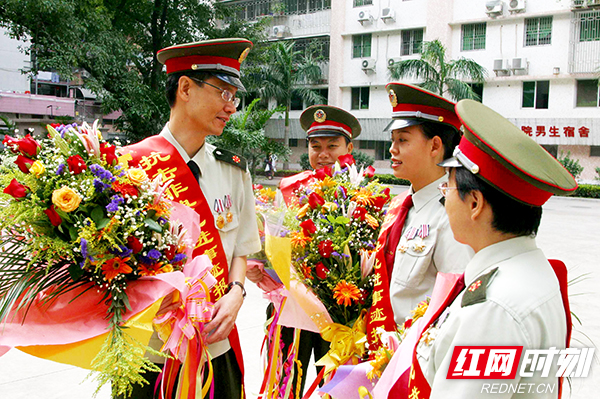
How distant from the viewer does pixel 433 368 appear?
3.81 ft

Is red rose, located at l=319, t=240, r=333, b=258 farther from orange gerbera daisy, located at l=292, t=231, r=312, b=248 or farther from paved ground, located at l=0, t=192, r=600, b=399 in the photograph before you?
paved ground, located at l=0, t=192, r=600, b=399

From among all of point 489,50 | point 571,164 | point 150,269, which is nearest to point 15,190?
point 150,269

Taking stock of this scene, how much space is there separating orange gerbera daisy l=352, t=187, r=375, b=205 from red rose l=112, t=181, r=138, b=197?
106 centimetres

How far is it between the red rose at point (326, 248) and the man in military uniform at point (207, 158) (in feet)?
1.11

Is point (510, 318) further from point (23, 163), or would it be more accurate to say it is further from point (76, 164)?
point (23, 163)

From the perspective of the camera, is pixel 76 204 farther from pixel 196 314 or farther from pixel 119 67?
pixel 119 67

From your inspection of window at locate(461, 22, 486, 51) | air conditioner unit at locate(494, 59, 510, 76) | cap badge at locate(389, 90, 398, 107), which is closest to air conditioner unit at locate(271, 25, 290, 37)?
window at locate(461, 22, 486, 51)

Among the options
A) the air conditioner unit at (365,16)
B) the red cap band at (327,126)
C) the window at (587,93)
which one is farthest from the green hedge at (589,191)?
the red cap band at (327,126)

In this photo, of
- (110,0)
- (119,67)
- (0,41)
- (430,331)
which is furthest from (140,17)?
(0,41)

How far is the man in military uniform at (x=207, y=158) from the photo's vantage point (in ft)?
6.47

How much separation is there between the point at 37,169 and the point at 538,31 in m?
22.2

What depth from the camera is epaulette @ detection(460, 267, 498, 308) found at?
1.06 meters

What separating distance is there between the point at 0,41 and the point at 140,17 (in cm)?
1715

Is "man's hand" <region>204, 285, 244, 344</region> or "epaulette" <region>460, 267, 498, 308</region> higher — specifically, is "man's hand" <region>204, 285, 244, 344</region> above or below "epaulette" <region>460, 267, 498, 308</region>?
below
